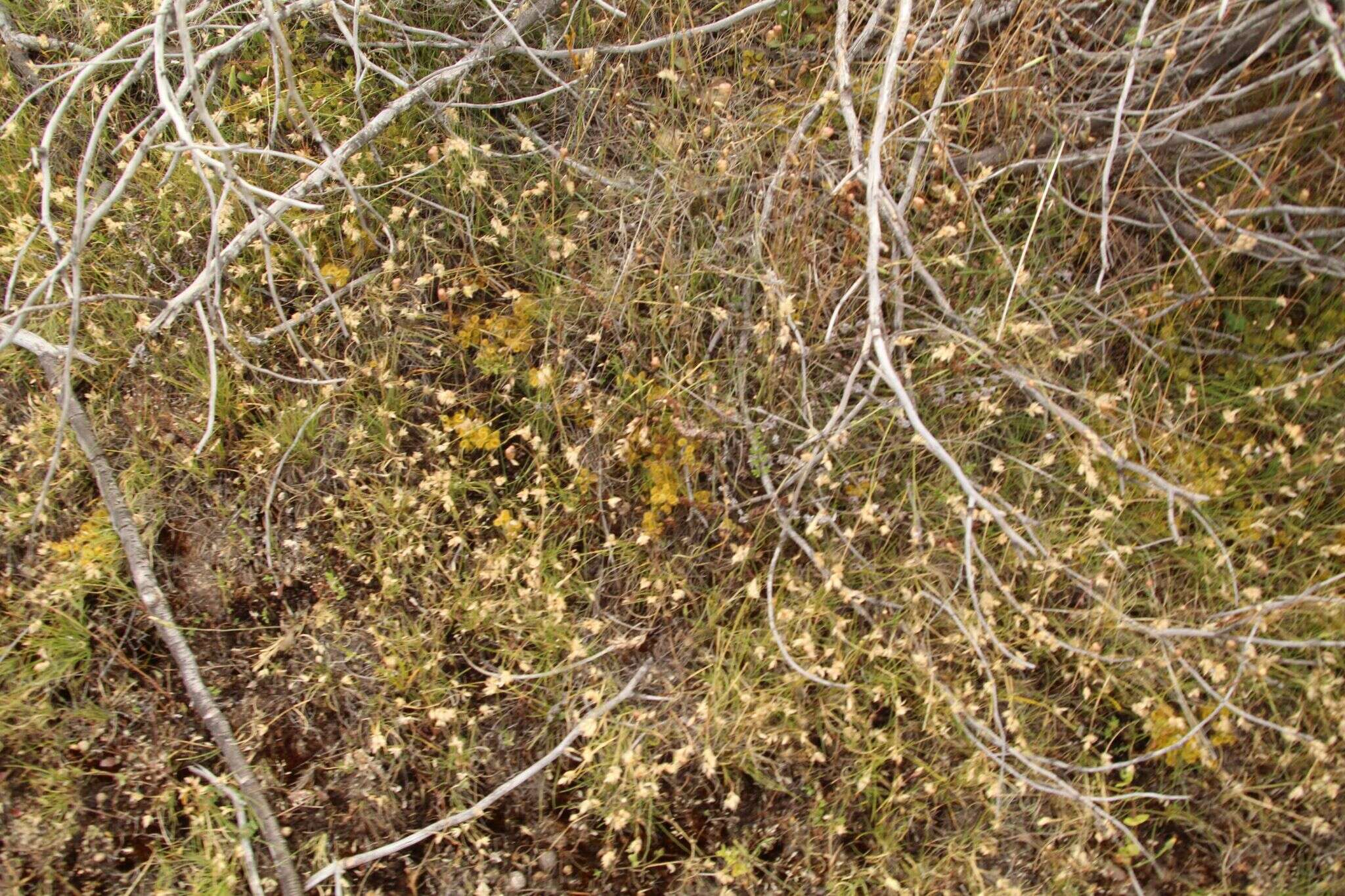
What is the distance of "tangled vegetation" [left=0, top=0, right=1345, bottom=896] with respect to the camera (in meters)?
2.16

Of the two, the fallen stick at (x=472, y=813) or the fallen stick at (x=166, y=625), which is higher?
the fallen stick at (x=166, y=625)

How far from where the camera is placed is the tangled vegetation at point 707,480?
216 cm

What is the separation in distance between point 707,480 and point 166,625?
1384 millimetres

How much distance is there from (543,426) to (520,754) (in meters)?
0.82

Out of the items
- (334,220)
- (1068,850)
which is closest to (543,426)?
(334,220)

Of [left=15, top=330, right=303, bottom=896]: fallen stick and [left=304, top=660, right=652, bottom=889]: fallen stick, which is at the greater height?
[left=15, top=330, right=303, bottom=896]: fallen stick

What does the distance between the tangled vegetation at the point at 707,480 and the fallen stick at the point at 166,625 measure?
0.01 m

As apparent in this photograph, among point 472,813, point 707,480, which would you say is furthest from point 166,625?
point 707,480

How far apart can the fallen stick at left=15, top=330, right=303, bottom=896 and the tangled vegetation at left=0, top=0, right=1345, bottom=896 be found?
0.4 inches

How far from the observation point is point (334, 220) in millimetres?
2389

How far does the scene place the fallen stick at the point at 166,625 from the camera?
2.13 m

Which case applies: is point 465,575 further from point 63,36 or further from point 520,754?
point 63,36

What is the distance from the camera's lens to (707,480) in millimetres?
2273

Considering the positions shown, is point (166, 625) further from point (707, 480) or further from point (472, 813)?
point (707, 480)
